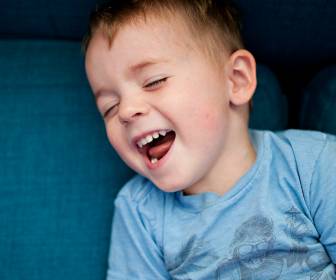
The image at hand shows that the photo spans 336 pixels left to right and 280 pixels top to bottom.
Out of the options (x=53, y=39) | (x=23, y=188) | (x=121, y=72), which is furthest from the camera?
(x=53, y=39)

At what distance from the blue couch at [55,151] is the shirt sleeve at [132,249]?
0.26 feet

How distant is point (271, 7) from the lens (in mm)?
984

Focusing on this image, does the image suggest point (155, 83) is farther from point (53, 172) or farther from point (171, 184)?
point (53, 172)

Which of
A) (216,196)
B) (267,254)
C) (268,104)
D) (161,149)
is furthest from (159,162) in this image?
(268,104)

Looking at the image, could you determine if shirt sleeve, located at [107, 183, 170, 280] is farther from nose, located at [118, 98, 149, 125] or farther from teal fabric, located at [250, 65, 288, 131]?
teal fabric, located at [250, 65, 288, 131]

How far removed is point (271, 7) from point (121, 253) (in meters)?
0.56

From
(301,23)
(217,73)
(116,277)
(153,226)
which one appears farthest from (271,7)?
(116,277)

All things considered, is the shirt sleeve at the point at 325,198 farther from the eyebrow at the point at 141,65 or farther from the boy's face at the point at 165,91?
the eyebrow at the point at 141,65

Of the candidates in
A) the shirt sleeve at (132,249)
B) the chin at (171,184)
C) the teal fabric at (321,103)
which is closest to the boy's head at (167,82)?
the chin at (171,184)

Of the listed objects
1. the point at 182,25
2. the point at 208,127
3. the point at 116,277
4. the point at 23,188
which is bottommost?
the point at 116,277

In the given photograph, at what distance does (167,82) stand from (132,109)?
0.24 feet

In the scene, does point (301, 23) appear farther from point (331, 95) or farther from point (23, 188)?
point (23, 188)

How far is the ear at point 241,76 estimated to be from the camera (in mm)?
891

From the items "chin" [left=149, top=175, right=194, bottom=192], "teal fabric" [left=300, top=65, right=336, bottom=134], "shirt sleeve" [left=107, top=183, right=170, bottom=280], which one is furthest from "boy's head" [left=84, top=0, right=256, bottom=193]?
"teal fabric" [left=300, top=65, right=336, bottom=134]
